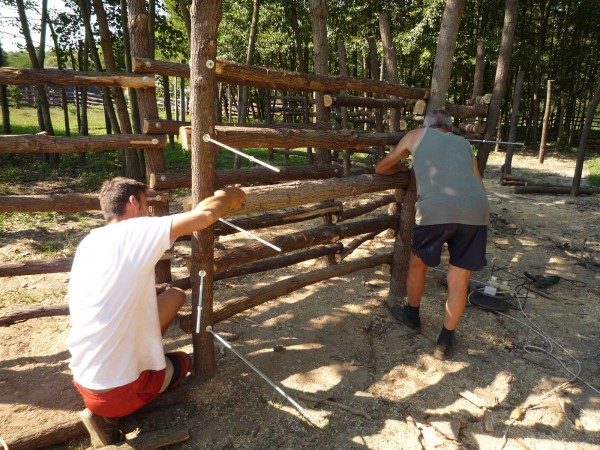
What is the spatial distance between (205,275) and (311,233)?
1.26 meters

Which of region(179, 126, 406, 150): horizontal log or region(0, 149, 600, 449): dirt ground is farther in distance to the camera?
region(179, 126, 406, 150): horizontal log

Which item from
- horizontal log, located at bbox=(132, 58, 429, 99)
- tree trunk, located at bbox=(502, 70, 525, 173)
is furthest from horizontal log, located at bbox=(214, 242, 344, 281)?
tree trunk, located at bbox=(502, 70, 525, 173)

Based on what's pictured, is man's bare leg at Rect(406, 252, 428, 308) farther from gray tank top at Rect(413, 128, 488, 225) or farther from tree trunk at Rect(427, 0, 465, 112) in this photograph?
tree trunk at Rect(427, 0, 465, 112)

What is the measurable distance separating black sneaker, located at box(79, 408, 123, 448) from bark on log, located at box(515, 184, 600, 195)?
28.0ft

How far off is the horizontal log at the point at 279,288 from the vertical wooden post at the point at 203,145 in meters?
0.14

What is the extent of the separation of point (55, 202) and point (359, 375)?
8.79 feet

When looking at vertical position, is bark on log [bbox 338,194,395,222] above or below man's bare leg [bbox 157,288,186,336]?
above

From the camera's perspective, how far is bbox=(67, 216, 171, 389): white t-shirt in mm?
1928

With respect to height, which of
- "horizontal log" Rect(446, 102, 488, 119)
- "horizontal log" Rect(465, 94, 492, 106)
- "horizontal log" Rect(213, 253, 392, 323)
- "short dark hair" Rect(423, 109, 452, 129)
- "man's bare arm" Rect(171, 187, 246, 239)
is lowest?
"horizontal log" Rect(213, 253, 392, 323)

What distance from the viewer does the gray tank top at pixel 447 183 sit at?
2.81 metres

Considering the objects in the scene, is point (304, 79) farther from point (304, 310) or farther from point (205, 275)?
point (304, 310)

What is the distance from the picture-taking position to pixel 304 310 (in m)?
3.67

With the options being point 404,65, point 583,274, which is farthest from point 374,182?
point 404,65

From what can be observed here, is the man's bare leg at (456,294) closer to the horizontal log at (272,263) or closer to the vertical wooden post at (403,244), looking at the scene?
the vertical wooden post at (403,244)
